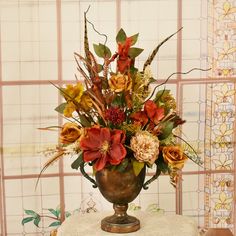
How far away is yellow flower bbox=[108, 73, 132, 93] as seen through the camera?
196 cm

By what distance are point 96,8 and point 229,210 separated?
1.20 metres

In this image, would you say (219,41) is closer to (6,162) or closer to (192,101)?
(192,101)

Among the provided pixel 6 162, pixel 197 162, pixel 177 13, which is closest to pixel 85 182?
pixel 6 162

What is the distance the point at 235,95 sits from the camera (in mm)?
2646

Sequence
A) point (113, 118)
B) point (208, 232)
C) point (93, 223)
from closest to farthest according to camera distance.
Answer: point (113, 118) → point (93, 223) → point (208, 232)

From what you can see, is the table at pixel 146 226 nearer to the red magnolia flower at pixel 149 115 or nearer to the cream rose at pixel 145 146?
the cream rose at pixel 145 146

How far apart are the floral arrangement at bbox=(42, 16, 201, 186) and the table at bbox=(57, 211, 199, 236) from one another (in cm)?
24

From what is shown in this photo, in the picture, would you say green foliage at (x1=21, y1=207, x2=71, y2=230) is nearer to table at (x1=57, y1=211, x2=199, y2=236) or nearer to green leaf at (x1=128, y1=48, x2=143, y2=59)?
table at (x1=57, y1=211, x2=199, y2=236)

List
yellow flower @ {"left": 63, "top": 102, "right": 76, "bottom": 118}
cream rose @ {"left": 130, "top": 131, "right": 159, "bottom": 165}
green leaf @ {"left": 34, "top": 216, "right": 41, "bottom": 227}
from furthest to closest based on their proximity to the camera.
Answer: green leaf @ {"left": 34, "top": 216, "right": 41, "bottom": 227}
yellow flower @ {"left": 63, "top": 102, "right": 76, "bottom": 118}
cream rose @ {"left": 130, "top": 131, "right": 159, "bottom": 165}

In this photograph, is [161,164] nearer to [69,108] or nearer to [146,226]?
[146,226]

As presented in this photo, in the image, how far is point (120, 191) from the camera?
202cm

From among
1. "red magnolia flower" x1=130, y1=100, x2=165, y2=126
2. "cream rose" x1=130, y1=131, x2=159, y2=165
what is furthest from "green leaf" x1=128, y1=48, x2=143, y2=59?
"cream rose" x1=130, y1=131, x2=159, y2=165

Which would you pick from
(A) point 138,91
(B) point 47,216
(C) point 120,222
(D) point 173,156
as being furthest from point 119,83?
(B) point 47,216

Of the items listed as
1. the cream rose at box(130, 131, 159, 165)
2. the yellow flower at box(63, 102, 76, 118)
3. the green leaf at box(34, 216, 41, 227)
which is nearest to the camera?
the cream rose at box(130, 131, 159, 165)
